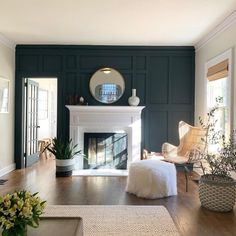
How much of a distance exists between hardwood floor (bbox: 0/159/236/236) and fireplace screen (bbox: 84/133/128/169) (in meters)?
0.72

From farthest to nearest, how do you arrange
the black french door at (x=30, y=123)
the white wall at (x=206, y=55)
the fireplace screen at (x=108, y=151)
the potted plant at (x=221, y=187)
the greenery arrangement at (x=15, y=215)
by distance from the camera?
the black french door at (x=30, y=123) → the fireplace screen at (x=108, y=151) → the white wall at (x=206, y=55) → the potted plant at (x=221, y=187) → the greenery arrangement at (x=15, y=215)

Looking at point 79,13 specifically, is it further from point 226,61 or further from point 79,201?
point 79,201

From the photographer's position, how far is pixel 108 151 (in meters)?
5.71

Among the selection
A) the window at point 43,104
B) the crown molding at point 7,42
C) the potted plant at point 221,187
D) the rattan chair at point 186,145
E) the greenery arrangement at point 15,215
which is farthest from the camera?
the window at point 43,104


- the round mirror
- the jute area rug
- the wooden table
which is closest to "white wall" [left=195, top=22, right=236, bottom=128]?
the round mirror

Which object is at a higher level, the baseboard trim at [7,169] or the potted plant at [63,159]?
the potted plant at [63,159]

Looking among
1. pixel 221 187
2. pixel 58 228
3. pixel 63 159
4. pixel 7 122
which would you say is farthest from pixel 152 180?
pixel 7 122

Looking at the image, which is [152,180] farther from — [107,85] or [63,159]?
[107,85]

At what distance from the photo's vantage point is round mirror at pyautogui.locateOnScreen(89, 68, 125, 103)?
5.77 m

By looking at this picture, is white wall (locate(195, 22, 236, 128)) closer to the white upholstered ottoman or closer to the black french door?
the white upholstered ottoman

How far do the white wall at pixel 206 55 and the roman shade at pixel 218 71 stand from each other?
194mm

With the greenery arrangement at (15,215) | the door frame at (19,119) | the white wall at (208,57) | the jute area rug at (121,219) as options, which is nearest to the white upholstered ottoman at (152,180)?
→ the jute area rug at (121,219)

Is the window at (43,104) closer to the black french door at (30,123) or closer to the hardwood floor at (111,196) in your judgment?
the black french door at (30,123)

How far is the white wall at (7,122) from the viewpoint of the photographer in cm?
511
